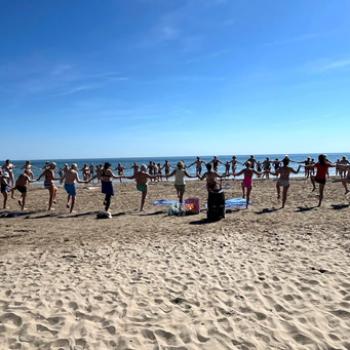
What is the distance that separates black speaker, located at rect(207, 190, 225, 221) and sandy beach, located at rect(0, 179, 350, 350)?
662 mm

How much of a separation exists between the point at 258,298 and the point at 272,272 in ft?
3.27

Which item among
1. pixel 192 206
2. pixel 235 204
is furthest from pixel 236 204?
pixel 192 206

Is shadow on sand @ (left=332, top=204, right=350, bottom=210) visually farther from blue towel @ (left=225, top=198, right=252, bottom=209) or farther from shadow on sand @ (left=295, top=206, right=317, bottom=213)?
blue towel @ (left=225, top=198, right=252, bottom=209)

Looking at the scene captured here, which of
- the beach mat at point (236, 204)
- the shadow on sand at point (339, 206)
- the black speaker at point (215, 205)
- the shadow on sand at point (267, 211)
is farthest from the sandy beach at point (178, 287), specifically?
the beach mat at point (236, 204)

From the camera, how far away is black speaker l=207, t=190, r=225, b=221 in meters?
9.92

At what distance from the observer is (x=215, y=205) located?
9992mm

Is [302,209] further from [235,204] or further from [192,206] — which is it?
[192,206]

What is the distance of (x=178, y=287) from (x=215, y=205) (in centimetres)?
509

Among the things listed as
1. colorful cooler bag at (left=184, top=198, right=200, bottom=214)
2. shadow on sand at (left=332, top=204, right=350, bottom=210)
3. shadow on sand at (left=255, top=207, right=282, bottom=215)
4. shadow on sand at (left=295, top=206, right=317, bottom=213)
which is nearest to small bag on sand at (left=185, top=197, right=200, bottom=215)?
colorful cooler bag at (left=184, top=198, right=200, bottom=214)

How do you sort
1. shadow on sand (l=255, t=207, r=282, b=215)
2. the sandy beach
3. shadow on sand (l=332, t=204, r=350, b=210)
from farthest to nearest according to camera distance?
→ shadow on sand (l=332, t=204, r=350, b=210), shadow on sand (l=255, t=207, r=282, b=215), the sandy beach

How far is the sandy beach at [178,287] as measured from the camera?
149 inches

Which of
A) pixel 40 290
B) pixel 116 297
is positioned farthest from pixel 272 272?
pixel 40 290

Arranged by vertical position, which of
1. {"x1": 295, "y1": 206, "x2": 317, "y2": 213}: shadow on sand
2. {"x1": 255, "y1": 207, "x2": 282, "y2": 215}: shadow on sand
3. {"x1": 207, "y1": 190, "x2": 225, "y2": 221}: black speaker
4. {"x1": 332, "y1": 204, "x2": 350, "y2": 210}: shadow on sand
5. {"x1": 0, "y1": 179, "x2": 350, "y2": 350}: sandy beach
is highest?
{"x1": 207, "y1": 190, "x2": 225, "y2": 221}: black speaker

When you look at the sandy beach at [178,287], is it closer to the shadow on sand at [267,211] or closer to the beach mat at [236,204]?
the shadow on sand at [267,211]
